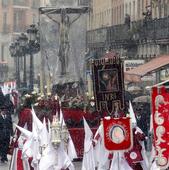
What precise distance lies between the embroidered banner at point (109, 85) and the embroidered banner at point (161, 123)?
11.3 feet

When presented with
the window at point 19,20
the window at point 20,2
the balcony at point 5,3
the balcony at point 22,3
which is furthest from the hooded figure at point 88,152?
the balcony at point 5,3

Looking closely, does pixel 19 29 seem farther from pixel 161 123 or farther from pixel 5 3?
pixel 161 123

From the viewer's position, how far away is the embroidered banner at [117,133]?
48.2 feet

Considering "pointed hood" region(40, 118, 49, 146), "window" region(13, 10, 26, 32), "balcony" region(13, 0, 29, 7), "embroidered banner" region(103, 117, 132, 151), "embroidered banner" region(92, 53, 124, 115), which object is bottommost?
"pointed hood" region(40, 118, 49, 146)

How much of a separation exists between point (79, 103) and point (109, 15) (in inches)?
1711

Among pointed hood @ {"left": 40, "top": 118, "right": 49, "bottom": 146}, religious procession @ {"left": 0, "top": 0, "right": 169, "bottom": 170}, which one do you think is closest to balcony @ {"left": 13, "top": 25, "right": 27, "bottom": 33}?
religious procession @ {"left": 0, "top": 0, "right": 169, "bottom": 170}

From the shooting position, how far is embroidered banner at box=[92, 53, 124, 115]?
608 inches

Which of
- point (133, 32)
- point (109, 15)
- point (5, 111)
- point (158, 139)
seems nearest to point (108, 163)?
point (158, 139)

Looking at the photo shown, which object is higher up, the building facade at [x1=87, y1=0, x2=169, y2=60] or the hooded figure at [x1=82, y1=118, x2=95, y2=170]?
the building facade at [x1=87, y1=0, x2=169, y2=60]

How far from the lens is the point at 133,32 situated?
146ft

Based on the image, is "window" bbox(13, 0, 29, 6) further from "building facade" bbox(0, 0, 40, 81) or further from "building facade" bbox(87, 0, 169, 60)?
"building facade" bbox(87, 0, 169, 60)

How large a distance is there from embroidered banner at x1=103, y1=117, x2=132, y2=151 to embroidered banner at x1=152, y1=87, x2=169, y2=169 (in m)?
2.65

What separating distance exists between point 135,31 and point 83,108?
863 inches

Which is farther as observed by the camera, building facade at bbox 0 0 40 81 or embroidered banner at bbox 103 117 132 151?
building facade at bbox 0 0 40 81
